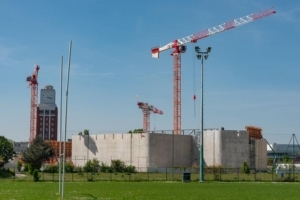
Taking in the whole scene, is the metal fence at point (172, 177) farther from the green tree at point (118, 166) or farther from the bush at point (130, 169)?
the green tree at point (118, 166)

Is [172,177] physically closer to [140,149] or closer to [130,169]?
[130,169]

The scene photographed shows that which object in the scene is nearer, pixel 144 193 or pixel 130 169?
pixel 144 193

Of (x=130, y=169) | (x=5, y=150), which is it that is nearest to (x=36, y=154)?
(x=5, y=150)

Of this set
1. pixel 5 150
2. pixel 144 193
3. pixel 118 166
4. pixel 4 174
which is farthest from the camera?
pixel 5 150

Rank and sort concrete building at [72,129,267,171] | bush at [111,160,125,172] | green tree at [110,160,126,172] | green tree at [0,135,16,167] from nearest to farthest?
bush at [111,160,125,172], green tree at [110,160,126,172], concrete building at [72,129,267,171], green tree at [0,135,16,167]

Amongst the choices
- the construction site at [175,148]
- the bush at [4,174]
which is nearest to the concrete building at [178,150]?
the construction site at [175,148]

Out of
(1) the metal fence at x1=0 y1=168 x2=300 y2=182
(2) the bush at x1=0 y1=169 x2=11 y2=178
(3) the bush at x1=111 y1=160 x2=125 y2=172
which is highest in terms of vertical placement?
(3) the bush at x1=111 y1=160 x2=125 y2=172

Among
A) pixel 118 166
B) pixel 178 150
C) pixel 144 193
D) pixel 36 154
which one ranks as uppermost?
pixel 178 150

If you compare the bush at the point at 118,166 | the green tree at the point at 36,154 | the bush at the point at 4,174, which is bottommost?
the bush at the point at 4,174

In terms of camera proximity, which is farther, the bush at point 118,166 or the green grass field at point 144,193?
the bush at point 118,166

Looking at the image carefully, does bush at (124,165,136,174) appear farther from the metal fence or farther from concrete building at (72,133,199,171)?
the metal fence

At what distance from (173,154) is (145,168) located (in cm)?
877

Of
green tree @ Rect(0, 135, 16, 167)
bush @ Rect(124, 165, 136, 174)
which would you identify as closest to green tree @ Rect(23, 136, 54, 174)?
green tree @ Rect(0, 135, 16, 167)

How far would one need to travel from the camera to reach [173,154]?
11606 cm
